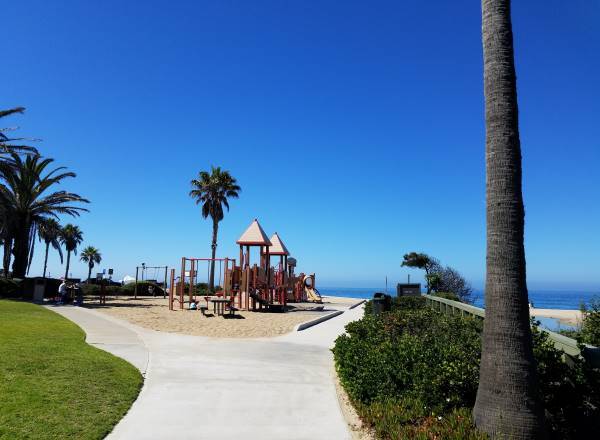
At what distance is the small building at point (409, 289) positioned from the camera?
20.2 meters

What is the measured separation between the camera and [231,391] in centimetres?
732

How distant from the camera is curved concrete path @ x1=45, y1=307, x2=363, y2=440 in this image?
5598mm

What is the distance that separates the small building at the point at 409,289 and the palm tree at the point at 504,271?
15940mm

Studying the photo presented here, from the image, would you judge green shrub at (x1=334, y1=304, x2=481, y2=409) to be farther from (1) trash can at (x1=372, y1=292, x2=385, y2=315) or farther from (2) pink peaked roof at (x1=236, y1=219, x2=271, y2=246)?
(2) pink peaked roof at (x1=236, y1=219, x2=271, y2=246)

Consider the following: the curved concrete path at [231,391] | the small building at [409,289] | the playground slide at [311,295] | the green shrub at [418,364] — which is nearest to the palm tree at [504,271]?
the green shrub at [418,364]

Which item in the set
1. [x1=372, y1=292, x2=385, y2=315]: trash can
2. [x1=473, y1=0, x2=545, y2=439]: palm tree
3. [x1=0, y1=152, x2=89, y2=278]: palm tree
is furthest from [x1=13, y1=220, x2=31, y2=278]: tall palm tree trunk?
[x1=473, y1=0, x2=545, y2=439]: palm tree

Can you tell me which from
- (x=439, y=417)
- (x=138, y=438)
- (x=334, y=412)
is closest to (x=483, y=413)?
(x=439, y=417)

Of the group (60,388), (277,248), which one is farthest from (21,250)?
(60,388)

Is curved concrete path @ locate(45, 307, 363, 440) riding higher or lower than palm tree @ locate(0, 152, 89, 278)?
lower

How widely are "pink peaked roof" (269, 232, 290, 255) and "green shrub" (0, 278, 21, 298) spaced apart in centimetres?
1590

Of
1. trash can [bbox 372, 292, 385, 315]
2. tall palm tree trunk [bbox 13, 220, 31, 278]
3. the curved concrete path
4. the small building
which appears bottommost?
the curved concrete path

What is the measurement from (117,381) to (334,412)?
3.45 m

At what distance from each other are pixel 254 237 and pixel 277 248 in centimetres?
701

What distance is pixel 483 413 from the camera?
176 inches
